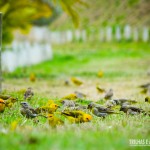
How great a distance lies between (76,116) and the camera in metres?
5.19

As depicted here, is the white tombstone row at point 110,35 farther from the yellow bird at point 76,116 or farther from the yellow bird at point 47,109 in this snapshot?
the yellow bird at point 76,116

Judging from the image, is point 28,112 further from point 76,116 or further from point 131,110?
point 131,110

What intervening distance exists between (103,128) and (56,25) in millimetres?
28442

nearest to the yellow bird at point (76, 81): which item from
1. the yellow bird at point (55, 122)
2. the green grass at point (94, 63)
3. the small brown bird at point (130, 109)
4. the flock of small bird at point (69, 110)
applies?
the green grass at point (94, 63)

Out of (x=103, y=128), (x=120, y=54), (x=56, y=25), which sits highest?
(x=56, y=25)

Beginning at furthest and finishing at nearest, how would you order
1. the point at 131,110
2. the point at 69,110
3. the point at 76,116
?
the point at 131,110 < the point at 69,110 < the point at 76,116

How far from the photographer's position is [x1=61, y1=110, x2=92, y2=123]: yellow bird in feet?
16.4

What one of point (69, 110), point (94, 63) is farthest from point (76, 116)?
point (94, 63)

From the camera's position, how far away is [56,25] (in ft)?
107

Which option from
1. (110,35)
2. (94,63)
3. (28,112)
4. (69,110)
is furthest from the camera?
(110,35)

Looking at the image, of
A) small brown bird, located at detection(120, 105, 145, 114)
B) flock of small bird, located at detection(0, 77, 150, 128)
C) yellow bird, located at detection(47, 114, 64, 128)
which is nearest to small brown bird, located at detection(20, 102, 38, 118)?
flock of small bird, located at detection(0, 77, 150, 128)

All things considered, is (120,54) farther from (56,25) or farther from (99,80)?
(56,25)

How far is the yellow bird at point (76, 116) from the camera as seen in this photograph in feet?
16.4

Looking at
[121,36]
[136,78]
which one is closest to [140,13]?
[121,36]
